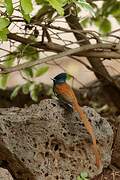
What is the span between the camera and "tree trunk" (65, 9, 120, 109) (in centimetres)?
273

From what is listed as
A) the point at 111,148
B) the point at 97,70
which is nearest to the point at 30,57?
the point at 97,70

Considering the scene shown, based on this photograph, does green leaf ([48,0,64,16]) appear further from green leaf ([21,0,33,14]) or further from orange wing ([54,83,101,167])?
orange wing ([54,83,101,167])

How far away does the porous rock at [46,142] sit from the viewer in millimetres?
1944

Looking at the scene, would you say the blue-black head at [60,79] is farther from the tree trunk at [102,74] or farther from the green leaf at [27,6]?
the tree trunk at [102,74]

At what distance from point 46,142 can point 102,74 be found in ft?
3.62

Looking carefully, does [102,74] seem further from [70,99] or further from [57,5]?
[57,5]

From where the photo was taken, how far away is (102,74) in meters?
3.01

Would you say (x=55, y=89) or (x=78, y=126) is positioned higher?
(x=55, y=89)

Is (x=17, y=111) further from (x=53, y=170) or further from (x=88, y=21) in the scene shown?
(x=88, y=21)

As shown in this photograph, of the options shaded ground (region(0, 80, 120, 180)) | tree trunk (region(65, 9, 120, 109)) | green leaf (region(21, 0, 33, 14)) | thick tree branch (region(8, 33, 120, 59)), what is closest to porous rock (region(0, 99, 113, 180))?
thick tree branch (region(8, 33, 120, 59))

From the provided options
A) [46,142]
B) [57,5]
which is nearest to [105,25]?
[46,142]

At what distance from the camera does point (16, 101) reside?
11.5ft

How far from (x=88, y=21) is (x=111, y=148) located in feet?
3.34

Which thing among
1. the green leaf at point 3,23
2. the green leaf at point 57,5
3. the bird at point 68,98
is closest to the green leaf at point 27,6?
the green leaf at point 57,5
